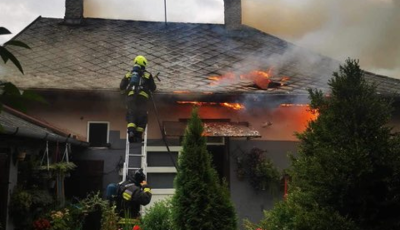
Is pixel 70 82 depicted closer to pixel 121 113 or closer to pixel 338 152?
pixel 121 113

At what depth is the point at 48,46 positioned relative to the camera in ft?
36.5

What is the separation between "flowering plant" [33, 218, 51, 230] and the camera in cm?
647

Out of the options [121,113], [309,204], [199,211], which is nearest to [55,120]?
[121,113]

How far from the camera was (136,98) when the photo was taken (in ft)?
26.3

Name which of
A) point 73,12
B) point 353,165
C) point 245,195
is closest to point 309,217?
point 353,165

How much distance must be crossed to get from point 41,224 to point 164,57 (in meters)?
5.84

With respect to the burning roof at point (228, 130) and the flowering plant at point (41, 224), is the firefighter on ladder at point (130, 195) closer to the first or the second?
the flowering plant at point (41, 224)

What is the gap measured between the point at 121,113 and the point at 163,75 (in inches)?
58.3

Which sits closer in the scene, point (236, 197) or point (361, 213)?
point (361, 213)

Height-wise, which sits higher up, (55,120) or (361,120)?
(55,120)

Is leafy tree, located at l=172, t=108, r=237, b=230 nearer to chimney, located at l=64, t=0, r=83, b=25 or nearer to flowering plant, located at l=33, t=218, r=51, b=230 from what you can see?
flowering plant, located at l=33, t=218, r=51, b=230

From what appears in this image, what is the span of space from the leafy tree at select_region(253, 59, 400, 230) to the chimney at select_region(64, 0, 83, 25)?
10795 mm

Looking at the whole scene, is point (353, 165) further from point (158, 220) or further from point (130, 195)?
point (130, 195)

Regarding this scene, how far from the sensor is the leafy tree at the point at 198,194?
17.3 ft
